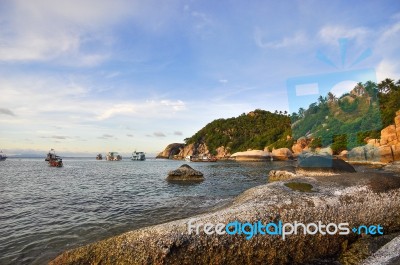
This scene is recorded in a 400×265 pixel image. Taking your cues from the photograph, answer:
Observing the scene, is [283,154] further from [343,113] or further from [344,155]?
[343,113]

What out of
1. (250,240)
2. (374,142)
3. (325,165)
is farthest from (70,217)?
(374,142)

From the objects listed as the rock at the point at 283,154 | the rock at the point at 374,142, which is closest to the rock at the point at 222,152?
the rock at the point at 283,154

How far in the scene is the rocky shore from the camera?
28.2ft

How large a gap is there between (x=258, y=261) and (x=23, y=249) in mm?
10430

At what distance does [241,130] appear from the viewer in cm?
17888

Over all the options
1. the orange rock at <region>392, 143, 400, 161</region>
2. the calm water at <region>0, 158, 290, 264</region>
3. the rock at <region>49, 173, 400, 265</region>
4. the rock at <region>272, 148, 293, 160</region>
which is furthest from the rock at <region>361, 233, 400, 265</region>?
the rock at <region>272, 148, 293, 160</region>

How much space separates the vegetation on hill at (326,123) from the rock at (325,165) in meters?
2.19

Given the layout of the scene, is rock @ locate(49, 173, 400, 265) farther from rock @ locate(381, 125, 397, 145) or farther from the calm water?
rock @ locate(381, 125, 397, 145)

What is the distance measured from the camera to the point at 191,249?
8578mm

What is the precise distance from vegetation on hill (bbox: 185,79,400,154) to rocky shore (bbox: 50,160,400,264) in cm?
1001

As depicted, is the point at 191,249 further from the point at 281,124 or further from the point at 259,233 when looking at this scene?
the point at 281,124

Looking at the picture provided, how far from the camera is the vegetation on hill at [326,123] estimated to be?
21.5 meters

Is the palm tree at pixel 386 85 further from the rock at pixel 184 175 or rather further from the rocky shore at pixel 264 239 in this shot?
the rocky shore at pixel 264 239

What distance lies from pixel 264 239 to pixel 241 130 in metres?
172
